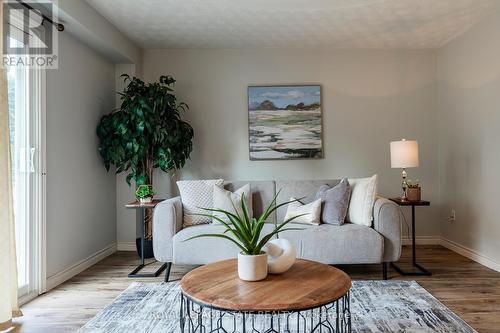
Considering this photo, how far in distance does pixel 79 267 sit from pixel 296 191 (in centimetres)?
226

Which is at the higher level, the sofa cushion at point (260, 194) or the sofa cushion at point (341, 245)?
the sofa cushion at point (260, 194)

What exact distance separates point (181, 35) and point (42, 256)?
262cm

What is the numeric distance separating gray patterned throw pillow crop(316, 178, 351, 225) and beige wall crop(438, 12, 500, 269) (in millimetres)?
1451

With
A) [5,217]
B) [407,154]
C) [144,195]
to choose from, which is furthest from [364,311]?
[5,217]

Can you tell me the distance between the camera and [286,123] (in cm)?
421

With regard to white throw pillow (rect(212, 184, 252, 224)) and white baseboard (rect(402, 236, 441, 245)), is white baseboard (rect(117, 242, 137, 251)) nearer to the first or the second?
white throw pillow (rect(212, 184, 252, 224))

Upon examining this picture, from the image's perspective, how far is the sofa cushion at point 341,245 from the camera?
287cm

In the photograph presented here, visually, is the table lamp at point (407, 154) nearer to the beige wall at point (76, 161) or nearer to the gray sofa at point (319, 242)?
the gray sofa at point (319, 242)

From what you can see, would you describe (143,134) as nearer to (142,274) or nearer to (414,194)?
(142,274)

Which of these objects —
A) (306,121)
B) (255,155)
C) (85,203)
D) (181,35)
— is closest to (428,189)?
(306,121)

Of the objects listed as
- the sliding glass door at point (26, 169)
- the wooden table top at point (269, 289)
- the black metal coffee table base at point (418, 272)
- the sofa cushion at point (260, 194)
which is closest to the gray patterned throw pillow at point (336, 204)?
the sofa cushion at point (260, 194)

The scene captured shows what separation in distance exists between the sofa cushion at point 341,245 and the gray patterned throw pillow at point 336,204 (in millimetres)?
192

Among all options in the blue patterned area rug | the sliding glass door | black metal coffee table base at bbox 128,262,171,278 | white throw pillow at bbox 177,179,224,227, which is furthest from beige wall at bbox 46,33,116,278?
white throw pillow at bbox 177,179,224,227

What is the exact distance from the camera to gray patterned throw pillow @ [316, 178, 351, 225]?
307cm
